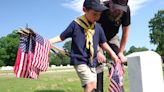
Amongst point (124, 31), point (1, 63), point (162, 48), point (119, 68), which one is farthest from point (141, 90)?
point (1, 63)

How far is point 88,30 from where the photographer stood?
6.23 m

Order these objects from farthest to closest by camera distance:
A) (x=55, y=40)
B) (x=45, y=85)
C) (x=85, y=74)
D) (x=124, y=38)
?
1. (x=45, y=85)
2. (x=124, y=38)
3. (x=55, y=40)
4. (x=85, y=74)

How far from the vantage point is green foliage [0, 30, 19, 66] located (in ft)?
391

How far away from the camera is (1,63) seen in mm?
117812

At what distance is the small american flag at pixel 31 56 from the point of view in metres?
5.81

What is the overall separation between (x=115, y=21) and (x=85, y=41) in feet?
3.47

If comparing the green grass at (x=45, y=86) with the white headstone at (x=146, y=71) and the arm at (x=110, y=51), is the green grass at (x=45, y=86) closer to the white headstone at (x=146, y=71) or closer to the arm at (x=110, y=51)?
the arm at (x=110, y=51)

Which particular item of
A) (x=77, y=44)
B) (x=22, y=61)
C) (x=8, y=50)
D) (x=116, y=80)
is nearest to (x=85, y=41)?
(x=77, y=44)

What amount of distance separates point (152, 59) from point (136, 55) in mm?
137

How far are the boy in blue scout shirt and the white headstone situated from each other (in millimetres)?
2232

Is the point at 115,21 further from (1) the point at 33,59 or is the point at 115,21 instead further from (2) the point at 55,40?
(1) the point at 33,59

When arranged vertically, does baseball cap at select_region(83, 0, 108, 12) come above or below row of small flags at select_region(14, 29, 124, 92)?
above

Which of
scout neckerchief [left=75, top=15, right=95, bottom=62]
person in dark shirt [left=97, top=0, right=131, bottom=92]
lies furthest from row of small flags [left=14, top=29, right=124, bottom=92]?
person in dark shirt [left=97, top=0, right=131, bottom=92]

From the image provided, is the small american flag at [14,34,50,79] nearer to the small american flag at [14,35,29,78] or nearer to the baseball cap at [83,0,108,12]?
the small american flag at [14,35,29,78]
